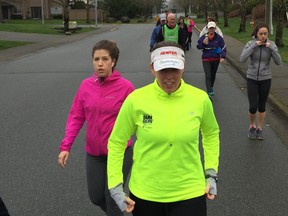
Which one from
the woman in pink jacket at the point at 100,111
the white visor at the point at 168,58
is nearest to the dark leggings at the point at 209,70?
the woman in pink jacket at the point at 100,111

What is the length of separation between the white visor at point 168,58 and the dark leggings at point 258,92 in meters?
4.33

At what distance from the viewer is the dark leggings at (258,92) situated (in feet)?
21.4

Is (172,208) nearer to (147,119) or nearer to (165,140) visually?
(165,140)

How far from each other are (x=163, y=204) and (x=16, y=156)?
12.5ft

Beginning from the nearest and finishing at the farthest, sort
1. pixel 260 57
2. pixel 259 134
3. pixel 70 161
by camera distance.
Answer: pixel 70 161
pixel 260 57
pixel 259 134

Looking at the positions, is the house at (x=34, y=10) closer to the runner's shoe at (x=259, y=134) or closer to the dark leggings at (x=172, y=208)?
the runner's shoe at (x=259, y=134)

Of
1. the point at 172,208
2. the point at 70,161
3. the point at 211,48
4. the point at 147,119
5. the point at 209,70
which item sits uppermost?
the point at 147,119

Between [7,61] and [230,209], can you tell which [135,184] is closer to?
[230,209]

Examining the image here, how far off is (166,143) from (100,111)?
0.91m

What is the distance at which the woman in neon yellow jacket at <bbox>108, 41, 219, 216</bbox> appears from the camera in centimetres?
244

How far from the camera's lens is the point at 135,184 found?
102 inches

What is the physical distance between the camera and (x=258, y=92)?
21.7 ft

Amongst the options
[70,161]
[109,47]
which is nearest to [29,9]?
[70,161]

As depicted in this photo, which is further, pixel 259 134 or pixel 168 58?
pixel 259 134
